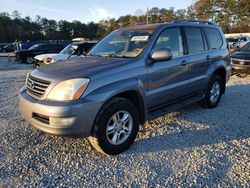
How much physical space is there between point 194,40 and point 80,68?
2.64m

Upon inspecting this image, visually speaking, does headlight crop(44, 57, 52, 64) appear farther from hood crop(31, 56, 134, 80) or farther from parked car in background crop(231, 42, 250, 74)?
hood crop(31, 56, 134, 80)

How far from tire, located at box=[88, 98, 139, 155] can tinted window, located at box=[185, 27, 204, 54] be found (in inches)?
78.4

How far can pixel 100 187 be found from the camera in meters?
3.17

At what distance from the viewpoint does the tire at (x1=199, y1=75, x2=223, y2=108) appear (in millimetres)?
6038

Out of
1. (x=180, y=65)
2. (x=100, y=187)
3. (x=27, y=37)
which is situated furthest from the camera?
(x=27, y=37)

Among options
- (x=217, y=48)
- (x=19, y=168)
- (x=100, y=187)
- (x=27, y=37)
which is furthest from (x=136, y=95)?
(x=27, y=37)

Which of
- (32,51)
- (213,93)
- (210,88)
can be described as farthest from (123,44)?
(32,51)

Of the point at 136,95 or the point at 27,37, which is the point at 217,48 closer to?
the point at 136,95

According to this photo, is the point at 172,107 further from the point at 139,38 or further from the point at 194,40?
the point at 194,40

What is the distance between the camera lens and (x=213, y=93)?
6.24m

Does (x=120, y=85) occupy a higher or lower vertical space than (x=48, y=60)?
higher

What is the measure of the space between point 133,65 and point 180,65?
3.98ft

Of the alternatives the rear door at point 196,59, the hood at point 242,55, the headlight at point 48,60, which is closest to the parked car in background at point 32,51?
the headlight at point 48,60

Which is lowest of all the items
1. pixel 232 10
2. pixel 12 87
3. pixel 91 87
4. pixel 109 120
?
pixel 12 87
